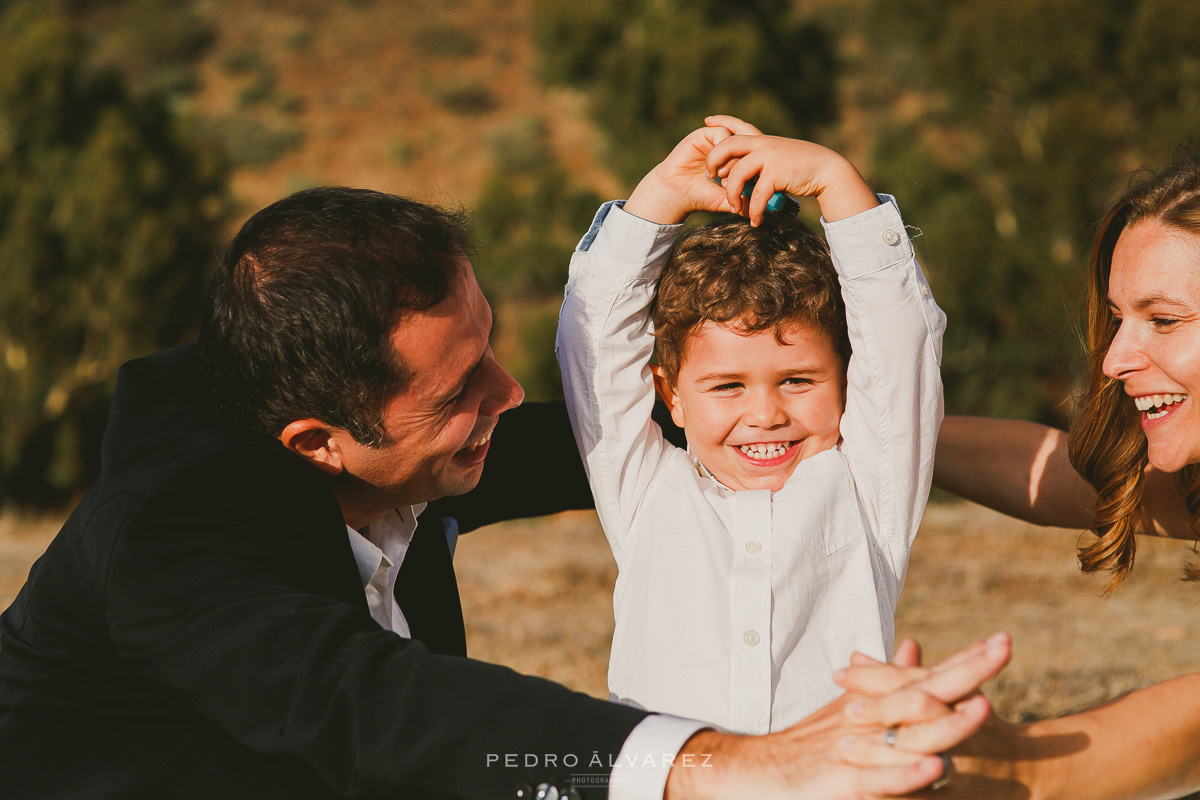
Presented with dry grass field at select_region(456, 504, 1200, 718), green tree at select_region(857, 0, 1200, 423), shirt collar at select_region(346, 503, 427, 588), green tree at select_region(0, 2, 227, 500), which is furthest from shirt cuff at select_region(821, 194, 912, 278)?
green tree at select_region(0, 2, 227, 500)

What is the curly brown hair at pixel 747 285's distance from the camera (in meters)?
2.58

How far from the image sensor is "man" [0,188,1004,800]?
1.84m

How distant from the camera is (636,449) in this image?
2.78 m

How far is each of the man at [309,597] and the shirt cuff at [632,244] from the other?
14.8 inches

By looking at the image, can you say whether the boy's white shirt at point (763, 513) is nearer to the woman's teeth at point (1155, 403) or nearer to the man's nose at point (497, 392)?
the man's nose at point (497, 392)

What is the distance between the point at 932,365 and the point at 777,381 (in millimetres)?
357

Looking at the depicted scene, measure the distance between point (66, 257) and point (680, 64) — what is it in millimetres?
9074

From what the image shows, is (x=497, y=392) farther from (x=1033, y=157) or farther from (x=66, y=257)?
(x=66, y=257)

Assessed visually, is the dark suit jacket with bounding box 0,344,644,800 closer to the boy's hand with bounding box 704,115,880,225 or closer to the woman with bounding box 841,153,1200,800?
the woman with bounding box 841,153,1200,800

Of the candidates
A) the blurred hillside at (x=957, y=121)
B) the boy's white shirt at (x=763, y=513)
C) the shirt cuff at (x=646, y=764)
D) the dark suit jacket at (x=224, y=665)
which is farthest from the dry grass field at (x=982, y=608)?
the blurred hillside at (x=957, y=121)

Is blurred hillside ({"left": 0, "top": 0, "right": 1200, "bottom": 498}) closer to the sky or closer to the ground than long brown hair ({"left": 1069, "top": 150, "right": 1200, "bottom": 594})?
closer to the sky

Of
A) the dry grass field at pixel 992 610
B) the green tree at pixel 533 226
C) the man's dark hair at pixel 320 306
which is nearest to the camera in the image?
the man's dark hair at pixel 320 306

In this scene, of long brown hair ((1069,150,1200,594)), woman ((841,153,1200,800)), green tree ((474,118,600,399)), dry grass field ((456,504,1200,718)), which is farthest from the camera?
green tree ((474,118,600,399))

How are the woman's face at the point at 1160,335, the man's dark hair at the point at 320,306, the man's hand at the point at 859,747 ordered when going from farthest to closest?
the woman's face at the point at 1160,335
the man's dark hair at the point at 320,306
the man's hand at the point at 859,747
